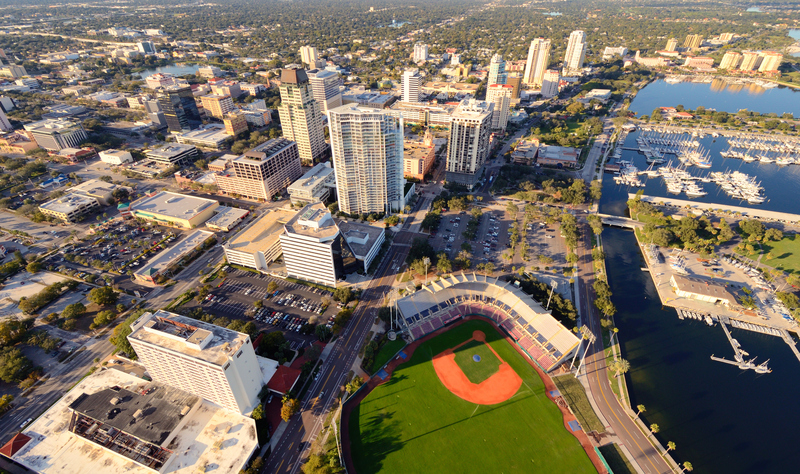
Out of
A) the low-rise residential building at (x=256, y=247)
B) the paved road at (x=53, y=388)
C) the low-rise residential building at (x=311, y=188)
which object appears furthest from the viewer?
the low-rise residential building at (x=311, y=188)

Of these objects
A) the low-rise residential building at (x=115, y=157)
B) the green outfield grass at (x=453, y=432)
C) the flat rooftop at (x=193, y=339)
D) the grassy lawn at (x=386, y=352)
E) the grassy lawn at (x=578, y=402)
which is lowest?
the green outfield grass at (x=453, y=432)

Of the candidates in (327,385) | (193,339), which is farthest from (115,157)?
Answer: (327,385)

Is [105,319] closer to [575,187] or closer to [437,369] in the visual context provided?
[437,369]

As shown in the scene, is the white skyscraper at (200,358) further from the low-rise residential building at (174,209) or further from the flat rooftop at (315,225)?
the low-rise residential building at (174,209)

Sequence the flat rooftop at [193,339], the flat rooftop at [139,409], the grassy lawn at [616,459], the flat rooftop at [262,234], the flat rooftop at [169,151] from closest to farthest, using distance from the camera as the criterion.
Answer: the grassy lawn at [616,459]
the flat rooftop at [139,409]
the flat rooftop at [193,339]
the flat rooftop at [262,234]
the flat rooftop at [169,151]

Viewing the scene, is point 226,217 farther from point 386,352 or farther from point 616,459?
point 616,459

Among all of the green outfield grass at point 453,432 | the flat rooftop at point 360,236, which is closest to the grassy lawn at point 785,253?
the green outfield grass at point 453,432
